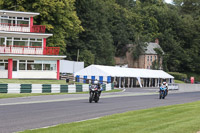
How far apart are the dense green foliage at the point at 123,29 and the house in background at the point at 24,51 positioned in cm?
803

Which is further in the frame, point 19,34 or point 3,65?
point 19,34

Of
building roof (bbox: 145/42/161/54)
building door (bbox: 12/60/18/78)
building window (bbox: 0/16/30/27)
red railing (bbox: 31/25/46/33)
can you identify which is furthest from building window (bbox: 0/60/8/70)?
building roof (bbox: 145/42/161/54)

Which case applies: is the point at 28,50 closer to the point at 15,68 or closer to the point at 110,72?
the point at 15,68

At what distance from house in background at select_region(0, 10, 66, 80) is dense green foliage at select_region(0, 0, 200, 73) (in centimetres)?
803

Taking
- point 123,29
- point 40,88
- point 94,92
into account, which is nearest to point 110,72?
point 40,88

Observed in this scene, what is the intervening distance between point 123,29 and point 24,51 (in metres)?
51.5

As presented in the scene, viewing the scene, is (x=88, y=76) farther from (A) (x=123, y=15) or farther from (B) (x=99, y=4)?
(A) (x=123, y=15)

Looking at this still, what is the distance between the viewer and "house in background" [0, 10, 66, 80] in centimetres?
4847

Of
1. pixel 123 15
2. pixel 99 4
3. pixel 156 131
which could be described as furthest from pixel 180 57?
pixel 156 131

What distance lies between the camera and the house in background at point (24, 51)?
48.5m

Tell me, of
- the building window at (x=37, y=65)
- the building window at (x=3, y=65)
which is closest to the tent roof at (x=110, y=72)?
the building window at (x=37, y=65)

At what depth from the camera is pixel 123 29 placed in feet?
320

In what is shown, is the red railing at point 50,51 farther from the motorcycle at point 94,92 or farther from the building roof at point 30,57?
the motorcycle at point 94,92

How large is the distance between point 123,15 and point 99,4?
13.4 metres
